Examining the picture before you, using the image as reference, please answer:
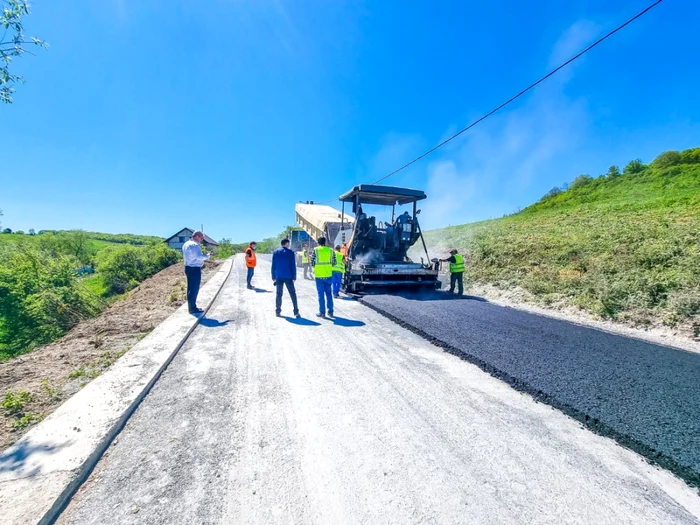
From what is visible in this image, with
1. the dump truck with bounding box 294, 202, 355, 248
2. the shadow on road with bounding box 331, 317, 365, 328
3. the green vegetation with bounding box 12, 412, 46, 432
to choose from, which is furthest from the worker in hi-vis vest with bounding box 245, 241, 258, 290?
the green vegetation with bounding box 12, 412, 46, 432

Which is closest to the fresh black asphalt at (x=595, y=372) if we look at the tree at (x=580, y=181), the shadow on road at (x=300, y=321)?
the shadow on road at (x=300, y=321)

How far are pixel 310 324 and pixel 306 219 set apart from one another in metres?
7.90

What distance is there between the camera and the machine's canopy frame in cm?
804

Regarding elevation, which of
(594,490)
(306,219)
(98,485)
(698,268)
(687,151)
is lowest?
(594,490)

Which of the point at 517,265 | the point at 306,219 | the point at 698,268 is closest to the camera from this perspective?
the point at 698,268

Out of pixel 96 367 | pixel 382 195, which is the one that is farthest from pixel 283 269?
pixel 382 195

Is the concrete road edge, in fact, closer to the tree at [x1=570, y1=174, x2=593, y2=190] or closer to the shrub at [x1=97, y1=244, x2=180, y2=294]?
the shrub at [x1=97, y1=244, x2=180, y2=294]

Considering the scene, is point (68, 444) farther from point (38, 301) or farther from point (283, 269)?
point (38, 301)

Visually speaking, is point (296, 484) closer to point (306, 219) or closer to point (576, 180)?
point (306, 219)

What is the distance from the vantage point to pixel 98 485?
5.63 feet

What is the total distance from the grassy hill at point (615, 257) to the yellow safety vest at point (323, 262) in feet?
16.9

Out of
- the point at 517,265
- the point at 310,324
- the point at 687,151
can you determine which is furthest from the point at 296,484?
the point at 687,151

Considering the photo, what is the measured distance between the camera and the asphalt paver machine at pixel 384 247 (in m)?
8.00

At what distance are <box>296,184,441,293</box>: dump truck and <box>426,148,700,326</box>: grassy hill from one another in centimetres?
275
